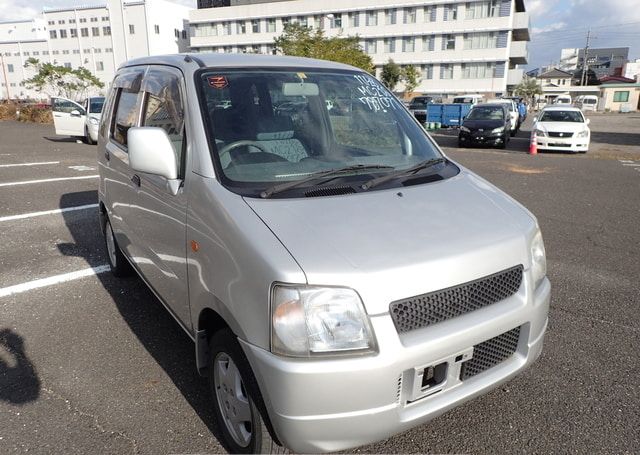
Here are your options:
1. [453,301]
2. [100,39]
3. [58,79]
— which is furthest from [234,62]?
[100,39]

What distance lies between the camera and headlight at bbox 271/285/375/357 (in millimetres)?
1824

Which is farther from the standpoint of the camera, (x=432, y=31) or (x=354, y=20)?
(x=354, y=20)

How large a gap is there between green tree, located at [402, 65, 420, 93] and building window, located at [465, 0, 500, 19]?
868 cm

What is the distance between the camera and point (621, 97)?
63.5 m

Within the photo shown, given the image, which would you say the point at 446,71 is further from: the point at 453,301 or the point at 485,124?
the point at 453,301

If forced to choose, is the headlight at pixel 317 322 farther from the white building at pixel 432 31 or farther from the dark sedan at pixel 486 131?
the white building at pixel 432 31

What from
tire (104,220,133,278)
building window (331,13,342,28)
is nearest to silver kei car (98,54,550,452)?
tire (104,220,133,278)

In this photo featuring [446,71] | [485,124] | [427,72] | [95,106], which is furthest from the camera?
[427,72]

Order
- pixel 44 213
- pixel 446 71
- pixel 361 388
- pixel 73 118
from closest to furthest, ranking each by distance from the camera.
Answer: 1. pixel 361 388
2. pixel 44 213
3. pixel 73 118
4. pixel 446 71

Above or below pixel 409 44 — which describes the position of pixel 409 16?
above

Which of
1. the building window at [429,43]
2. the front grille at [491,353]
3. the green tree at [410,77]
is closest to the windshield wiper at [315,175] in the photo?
the front grille at [491,353]

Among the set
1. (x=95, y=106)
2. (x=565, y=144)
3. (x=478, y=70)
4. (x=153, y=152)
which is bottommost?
(x=565, y=144)

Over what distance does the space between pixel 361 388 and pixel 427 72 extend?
204 ft

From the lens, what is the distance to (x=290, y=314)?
1828 millimetres
